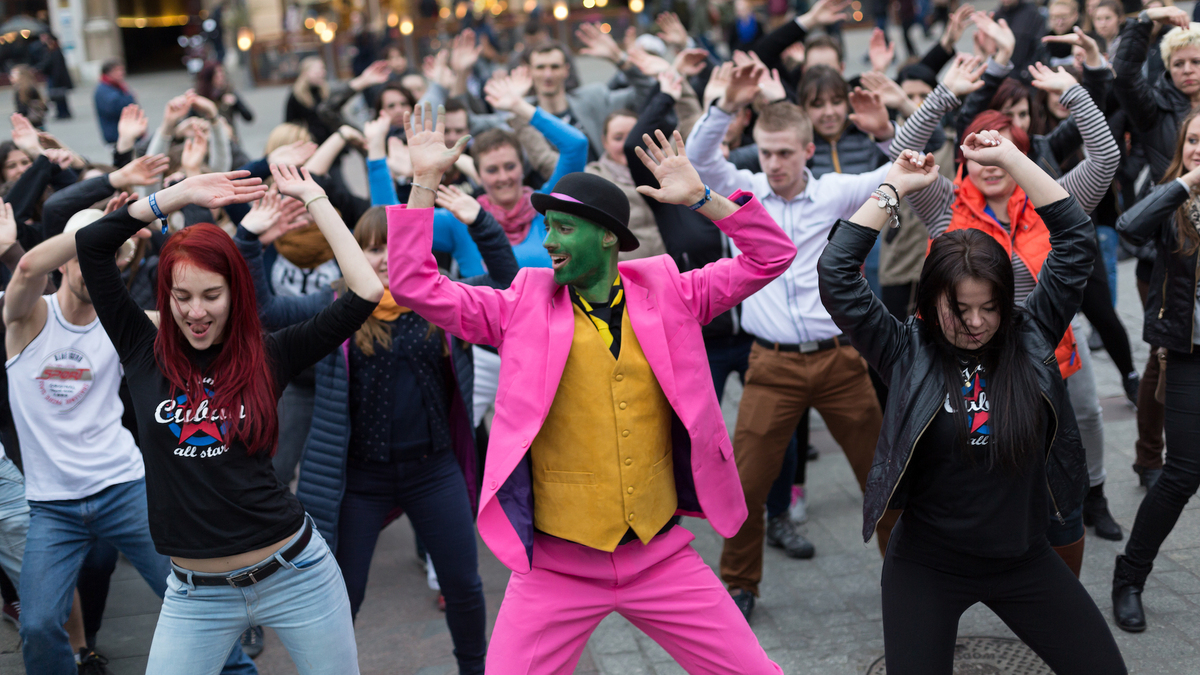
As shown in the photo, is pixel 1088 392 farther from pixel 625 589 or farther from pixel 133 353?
pixel 133 353

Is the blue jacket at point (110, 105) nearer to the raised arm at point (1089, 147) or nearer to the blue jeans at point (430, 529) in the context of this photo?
the blue jeans at point (430, 529)

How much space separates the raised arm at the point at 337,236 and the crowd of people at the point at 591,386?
1cm

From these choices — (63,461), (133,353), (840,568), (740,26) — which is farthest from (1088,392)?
(740,26)

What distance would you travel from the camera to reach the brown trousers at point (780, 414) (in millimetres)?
4875

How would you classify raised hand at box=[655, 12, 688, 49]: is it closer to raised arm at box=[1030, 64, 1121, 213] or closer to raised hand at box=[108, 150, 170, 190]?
raised arm at box=[1030, 64, 1121, 213]

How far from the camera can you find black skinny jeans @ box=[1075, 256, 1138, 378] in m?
5.63

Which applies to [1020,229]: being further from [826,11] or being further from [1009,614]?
[826,11]

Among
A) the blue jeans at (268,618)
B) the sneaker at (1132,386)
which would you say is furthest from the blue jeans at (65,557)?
the sneaker at (1132,386)

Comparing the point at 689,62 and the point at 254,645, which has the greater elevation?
the point at 689,62

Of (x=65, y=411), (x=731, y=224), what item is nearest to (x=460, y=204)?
(x=731, y=224)

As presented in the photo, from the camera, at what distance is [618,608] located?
3.44 m

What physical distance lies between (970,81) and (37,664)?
15.2 ft

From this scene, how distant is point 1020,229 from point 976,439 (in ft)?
5.45

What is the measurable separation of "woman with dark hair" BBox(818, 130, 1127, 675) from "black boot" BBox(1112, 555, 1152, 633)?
1464 millimetres
